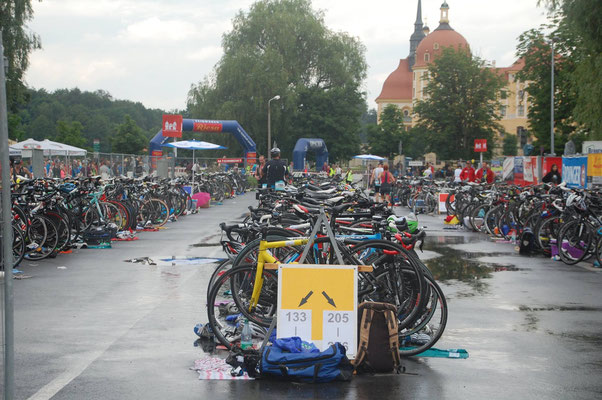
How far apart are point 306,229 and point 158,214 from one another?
12699mm

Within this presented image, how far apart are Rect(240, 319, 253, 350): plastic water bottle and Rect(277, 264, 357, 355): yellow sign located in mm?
482

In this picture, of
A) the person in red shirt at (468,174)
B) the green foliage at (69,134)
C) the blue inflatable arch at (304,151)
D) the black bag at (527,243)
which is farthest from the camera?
the green foliage at (69,134)

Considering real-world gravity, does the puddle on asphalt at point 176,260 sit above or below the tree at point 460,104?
below

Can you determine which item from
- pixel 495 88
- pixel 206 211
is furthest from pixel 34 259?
pixel 495 88

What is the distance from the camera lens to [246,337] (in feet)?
22.2

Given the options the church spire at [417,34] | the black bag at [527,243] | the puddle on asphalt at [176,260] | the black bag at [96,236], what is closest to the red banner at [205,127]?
the black bag at [96,236]

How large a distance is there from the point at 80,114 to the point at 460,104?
2929 inches

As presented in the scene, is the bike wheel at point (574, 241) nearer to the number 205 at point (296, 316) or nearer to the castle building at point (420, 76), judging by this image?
the number 205 at point (296, 316)

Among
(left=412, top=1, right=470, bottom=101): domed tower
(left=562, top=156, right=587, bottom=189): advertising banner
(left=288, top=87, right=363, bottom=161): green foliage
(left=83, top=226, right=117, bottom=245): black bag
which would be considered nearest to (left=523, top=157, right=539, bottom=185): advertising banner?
(left=562, top=156, right=587, bottom=189): advertising banner

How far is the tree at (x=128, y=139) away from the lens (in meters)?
113

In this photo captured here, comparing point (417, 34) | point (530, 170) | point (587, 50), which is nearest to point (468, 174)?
point (530, 170)

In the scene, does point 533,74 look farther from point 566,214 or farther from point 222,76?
point 566,214

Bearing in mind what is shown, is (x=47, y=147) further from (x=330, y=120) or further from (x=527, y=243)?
(x=330, y=120)

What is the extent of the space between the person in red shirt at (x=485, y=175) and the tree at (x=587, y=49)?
368 centimetres
